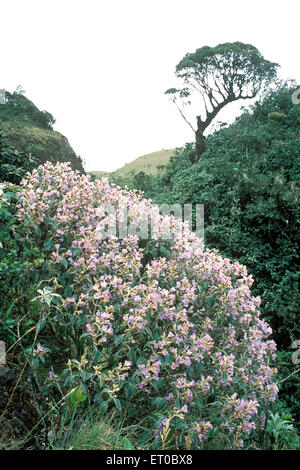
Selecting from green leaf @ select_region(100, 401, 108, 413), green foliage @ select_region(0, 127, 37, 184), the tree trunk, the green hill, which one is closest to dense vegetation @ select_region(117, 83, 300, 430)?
the tree trunk

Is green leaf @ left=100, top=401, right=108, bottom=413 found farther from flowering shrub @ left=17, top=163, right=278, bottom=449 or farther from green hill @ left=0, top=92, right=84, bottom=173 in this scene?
green hill @ left=0, top=92, right=84, bottom=173

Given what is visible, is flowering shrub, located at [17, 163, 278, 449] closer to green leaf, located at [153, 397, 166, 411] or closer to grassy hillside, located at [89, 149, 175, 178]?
green leaf, located at [153, 397, 166, 411]

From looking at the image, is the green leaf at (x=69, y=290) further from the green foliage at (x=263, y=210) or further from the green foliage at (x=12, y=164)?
the green foliage at (x=263, y=210)

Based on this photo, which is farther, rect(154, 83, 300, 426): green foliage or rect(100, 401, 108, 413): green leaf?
rect(154, 83, 300, 426): green foliage

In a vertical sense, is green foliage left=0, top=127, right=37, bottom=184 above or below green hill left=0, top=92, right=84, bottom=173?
below

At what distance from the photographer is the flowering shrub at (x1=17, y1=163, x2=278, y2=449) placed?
2.75 m

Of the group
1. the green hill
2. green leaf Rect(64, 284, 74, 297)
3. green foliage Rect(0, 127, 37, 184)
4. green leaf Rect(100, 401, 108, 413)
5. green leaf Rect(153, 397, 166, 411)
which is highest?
the green hill

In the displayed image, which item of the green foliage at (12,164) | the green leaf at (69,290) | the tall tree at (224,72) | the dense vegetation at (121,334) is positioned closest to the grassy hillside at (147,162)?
the tall tree at (224,72)

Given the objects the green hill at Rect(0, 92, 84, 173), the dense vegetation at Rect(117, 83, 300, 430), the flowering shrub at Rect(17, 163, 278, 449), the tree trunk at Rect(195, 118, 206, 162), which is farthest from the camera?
the tree trunk at Rect(195, 118, 206, 162)

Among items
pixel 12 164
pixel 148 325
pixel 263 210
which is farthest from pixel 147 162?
pixel 148 325

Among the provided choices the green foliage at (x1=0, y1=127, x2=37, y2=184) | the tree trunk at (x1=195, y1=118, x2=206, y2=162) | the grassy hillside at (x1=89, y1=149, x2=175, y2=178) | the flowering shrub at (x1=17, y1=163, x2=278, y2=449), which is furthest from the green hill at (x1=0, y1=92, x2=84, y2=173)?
the grassy hillside at (x1=89, y1=149, x2=175, y2=178)

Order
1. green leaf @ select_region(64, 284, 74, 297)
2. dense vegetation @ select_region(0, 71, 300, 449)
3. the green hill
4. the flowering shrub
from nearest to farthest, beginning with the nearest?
dense vegetation @ select_region(0, 71, 300, 449)
the flowering shrub
green leaf @ select_region(64, 284, 74, 297)
the green hill

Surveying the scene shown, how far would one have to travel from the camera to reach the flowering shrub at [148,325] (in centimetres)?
275
